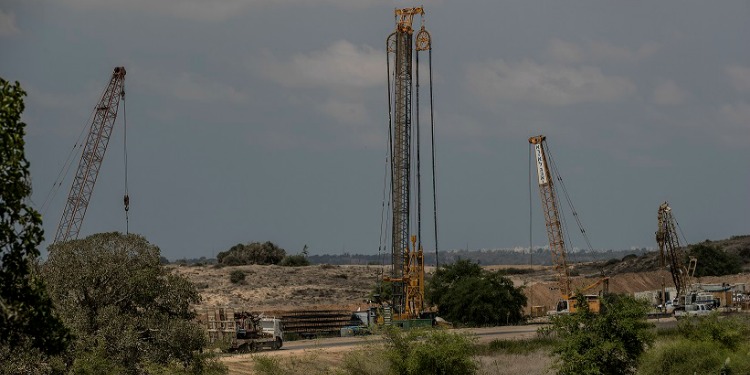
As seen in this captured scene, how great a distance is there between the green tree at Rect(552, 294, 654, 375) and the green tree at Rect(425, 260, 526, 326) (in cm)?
3829

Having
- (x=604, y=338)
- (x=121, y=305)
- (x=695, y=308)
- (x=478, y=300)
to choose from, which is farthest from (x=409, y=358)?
(x=695, y=308)

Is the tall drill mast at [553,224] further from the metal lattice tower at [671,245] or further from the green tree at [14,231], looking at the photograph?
the green tree at [14,231]

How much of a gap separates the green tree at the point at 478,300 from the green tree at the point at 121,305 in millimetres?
47825

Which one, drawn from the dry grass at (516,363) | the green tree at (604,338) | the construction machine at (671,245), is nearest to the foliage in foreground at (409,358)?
the green tree at (604,338)

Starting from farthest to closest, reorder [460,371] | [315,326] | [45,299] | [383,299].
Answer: [383,299]
[315,326]
[460,371]
[45,299]

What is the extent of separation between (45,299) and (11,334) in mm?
890

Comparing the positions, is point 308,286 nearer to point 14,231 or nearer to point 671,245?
point 671,245

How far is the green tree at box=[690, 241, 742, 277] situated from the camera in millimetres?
137375

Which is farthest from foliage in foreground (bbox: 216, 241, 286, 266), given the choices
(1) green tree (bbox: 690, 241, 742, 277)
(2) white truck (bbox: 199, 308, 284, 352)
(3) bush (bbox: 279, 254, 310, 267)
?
(2) white truck (bbox: 199, 308, 284, 352)

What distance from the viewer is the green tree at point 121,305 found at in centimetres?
3459

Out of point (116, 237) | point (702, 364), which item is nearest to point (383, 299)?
point (702, 364)

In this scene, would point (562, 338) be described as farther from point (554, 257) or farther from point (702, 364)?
point (554, 257)

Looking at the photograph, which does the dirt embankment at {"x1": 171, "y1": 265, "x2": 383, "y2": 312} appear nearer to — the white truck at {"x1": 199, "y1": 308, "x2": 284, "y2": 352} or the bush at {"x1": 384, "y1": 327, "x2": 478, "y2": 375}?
the white truck at {"x1": 199, "y1": 308, "x2": 284, "y2": 352}

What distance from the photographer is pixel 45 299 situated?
19.3 metres
